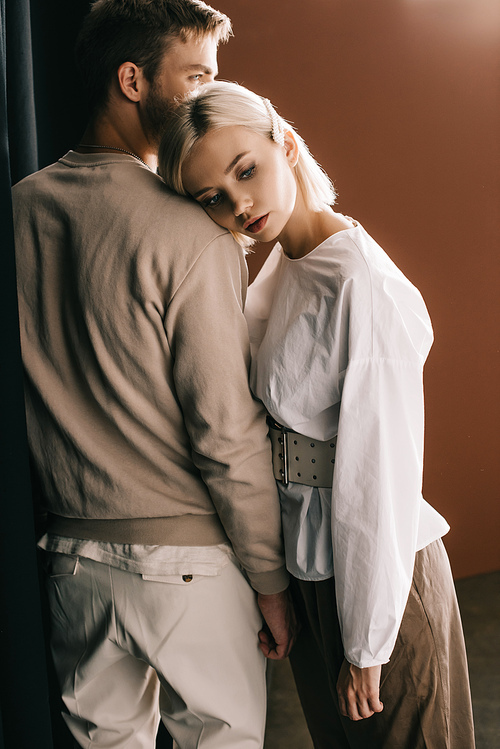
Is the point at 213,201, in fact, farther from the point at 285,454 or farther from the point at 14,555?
the point at 14,555

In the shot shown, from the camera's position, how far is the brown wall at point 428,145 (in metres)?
1.89

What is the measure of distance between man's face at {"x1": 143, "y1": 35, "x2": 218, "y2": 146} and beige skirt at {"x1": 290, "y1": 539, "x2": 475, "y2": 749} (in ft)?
2.72

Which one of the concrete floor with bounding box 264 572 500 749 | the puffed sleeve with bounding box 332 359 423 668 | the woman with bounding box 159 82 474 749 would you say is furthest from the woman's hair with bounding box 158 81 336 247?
the concrete floor with bounding box 264 572 500 749

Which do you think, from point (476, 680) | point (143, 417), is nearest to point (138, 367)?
point (143, 417)

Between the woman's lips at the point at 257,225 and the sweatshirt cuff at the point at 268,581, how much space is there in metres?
0.56

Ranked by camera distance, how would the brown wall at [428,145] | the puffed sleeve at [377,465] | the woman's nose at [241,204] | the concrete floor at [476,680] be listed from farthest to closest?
the brown wall at [428,145] < the concrete floor at [476,680] < the woman's nose at [241,204] < the puffed sleeve at [377,465]

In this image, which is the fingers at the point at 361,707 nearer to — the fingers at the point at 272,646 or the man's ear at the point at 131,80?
the fingers at the point at 272,646

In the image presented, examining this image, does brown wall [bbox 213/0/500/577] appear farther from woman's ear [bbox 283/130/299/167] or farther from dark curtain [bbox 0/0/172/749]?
dark curtain [bbox 0/0/172/749]

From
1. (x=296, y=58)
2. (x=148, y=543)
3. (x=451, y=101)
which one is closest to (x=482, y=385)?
(x=451, y=101)

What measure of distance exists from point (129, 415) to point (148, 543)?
0.20 m

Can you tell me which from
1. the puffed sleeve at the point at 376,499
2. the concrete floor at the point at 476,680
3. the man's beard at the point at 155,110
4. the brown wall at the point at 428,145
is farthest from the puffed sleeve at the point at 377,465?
the brown wall at the point at 428,145

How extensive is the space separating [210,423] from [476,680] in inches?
60.5

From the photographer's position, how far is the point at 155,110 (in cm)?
97

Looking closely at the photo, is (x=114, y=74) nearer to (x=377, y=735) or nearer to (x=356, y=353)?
(x=356, y=353)
